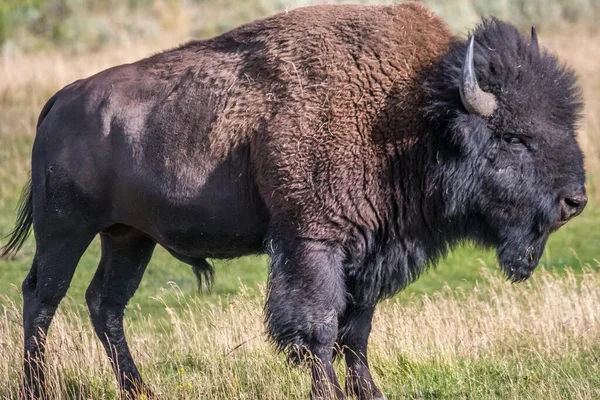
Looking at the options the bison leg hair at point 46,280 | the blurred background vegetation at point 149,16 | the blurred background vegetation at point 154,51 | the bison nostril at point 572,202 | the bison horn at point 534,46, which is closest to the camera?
the bison nostril at point 572,202

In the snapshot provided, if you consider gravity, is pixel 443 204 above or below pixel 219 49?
below

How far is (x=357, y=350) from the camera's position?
652 cm

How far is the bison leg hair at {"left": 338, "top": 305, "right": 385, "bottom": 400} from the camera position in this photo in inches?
253

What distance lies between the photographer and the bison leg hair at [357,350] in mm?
6438

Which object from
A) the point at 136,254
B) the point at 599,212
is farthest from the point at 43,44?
the point at 136,254

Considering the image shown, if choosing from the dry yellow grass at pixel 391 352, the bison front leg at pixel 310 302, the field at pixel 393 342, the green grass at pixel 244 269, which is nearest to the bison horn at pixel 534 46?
the field at pixel 393 342

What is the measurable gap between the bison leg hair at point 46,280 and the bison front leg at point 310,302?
1.56 m

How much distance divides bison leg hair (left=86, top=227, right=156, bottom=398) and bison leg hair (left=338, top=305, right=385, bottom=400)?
1.58 metres

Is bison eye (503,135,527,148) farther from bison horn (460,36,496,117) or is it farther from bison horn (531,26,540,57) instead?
bison horn (531,26,540,57)

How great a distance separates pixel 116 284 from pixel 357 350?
6.26 ft

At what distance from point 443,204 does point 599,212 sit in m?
9.20

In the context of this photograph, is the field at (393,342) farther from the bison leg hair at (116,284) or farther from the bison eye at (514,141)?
the bison eye at (514,141)

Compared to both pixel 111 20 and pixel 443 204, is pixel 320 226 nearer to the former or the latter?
pixel 443 204

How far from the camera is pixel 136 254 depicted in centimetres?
730
